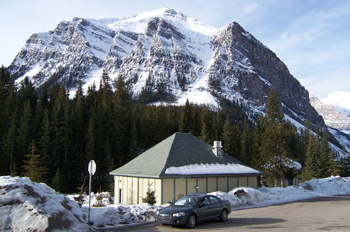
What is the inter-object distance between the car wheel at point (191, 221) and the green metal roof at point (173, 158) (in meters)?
8.93

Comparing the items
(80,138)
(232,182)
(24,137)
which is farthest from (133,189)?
(80,138)

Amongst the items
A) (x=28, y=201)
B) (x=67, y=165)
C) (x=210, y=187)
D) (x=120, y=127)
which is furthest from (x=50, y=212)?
(x=120, y=127)

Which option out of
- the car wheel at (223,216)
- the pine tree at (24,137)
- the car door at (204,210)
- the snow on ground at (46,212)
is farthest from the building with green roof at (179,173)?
the pine tree at (24,137)

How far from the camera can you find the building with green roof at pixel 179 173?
72.9 ft

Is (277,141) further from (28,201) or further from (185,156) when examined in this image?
(28,201)

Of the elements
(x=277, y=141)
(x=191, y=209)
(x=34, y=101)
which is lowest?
(x=191, y=209)

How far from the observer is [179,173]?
2238 cm

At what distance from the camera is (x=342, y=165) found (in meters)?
64.8

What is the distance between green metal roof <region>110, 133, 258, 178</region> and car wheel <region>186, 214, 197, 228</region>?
29.3 feet

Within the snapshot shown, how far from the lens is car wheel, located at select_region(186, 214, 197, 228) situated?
1233 cm

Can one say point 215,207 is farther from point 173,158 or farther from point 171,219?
point 173,158

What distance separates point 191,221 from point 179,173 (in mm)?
9882

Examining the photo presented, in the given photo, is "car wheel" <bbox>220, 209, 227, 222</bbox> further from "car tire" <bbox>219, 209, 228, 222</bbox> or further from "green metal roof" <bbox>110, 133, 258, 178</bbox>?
"green metal roof" <bbox>110, 133, 258, 178</bbox>

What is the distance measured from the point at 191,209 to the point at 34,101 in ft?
234
